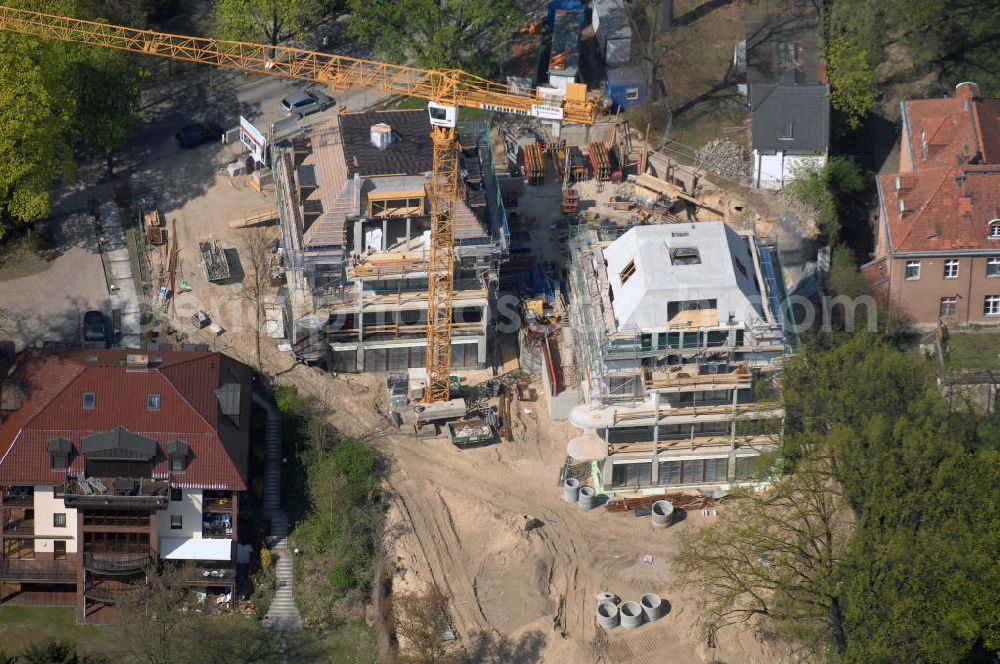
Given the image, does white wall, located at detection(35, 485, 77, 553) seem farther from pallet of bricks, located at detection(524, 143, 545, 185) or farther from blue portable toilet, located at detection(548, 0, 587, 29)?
blue portable toilet, located at detection(548, 0, 587, 29)

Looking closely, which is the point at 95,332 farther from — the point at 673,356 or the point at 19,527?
the point at 673,356

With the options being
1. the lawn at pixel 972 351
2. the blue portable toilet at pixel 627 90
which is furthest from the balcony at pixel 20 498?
the lawn at pixel 972 351

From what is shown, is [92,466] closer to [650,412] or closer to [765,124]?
[650,412]

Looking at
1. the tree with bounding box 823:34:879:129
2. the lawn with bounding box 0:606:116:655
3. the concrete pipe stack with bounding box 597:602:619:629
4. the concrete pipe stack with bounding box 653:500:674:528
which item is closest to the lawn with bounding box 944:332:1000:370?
the tree with bounding box 823:34:879:129

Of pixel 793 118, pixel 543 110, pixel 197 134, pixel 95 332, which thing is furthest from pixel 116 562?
pixel 793 118

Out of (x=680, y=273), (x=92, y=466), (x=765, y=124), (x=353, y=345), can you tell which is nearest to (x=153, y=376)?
(x=92, y=466)

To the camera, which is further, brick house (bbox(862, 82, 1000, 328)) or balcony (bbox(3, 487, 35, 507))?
brick house (bbox(862, 82, 1000, 328))
